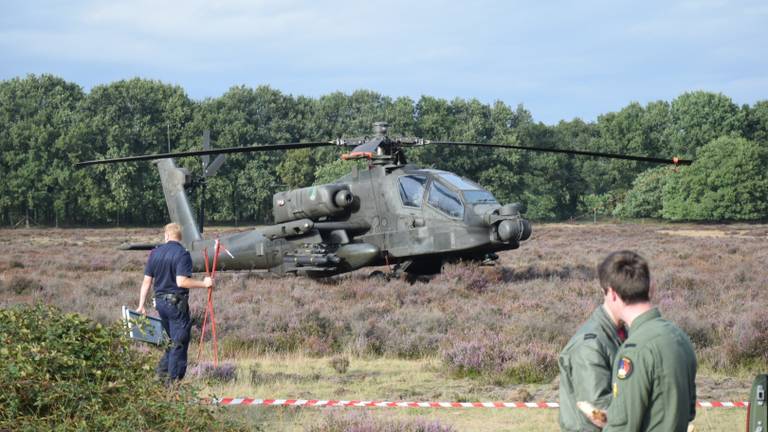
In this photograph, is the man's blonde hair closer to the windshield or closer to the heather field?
the heather field

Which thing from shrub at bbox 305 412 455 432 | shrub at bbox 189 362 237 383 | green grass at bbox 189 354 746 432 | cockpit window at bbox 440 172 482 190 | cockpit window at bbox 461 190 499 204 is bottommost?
green grass at bbox 189 354 746 432

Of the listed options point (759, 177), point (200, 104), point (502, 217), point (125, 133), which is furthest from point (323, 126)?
point (502, 217)

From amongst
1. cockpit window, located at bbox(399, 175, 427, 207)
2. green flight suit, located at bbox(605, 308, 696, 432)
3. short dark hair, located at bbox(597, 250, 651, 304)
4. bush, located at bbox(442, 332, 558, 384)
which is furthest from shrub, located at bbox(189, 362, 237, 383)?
cockpit window, located at bbox(399, 175, 427, 207)

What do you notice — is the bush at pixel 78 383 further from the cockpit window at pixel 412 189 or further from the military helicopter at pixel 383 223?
the cockpit window at pixel 412 189

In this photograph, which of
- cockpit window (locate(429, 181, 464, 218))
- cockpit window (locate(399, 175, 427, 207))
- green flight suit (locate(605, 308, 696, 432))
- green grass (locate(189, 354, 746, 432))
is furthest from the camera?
cockpit window (locate(399, 175, 427, 207))

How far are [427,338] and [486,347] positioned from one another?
1.57m

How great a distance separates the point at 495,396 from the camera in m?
8.72

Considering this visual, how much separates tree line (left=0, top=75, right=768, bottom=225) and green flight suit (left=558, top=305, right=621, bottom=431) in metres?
60.9

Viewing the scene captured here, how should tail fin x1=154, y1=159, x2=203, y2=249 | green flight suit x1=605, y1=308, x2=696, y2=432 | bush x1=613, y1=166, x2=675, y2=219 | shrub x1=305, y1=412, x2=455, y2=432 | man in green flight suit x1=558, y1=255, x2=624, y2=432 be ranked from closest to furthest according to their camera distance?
1. green flight suit x1=605, y1=308, x2=696, y2=432
2. man in green flight suit x1=558, y1=255, x2=624, y2=432
3. shrub x1=305, y1=412, x2=455, y2=432
4. tail fin x1=154, y1=159, x2=203, y2=249
5. bush x1=613, y1=166, x2=675, y2=219

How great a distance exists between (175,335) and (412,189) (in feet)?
29.0

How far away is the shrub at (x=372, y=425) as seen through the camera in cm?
619

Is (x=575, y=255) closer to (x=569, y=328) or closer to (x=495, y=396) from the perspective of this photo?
(x=569, y=328)

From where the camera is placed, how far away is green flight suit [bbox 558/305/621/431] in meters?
3.89

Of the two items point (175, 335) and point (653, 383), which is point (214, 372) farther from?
point (653, 383)
